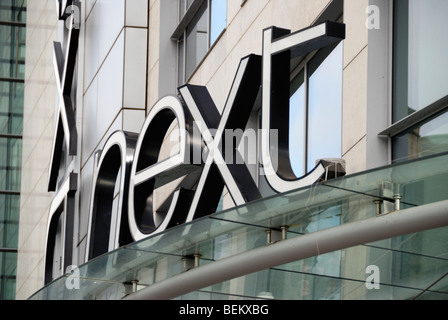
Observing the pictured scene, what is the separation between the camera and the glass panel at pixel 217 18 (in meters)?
15.7

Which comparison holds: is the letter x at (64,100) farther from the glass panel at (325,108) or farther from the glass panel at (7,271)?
the glass panel at (7,271)

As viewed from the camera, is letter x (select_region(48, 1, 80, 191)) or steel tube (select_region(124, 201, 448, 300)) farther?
letter x (select_region(48, 1, 80, 191))

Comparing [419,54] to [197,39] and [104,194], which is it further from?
[197,39]

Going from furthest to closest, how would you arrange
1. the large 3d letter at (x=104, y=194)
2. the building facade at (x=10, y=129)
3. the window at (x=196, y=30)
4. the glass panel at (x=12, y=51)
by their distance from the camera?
1. the glass panel at (x=12, y=51)
2. the building facade at (x=10, y=129)
3. the window at (x=196, y=30)
4. the large 3d letter at (x=104, y=194)

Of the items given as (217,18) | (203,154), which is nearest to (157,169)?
(203,154)

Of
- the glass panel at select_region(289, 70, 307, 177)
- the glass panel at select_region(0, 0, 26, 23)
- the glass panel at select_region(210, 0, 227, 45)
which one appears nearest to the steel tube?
the glass panel at select_region(289, 70, 307, 177)

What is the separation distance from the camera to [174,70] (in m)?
18.5

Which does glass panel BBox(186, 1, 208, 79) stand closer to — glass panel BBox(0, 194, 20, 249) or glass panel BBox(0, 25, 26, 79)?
glass panel BBox(0, 194, 20, 249)

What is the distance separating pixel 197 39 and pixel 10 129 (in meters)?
28.5

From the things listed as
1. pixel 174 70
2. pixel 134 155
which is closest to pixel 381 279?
pixel 134 155

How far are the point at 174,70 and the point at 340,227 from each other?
11.5 m

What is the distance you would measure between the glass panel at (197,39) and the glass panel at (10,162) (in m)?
26.6

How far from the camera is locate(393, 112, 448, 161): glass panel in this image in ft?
29.3

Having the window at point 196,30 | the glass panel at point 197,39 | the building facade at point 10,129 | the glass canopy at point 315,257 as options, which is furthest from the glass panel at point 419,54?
the building facade at point 10,129
